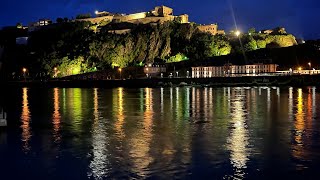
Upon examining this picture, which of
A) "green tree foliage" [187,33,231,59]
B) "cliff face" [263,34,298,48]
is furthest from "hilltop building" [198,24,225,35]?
"cliff face" [263,34,298,48]

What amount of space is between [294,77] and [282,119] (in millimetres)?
69585

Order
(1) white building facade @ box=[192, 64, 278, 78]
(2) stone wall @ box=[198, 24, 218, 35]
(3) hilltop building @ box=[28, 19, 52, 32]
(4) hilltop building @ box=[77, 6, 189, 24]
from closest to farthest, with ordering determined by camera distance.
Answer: (1) white building facade @ box=[192, 64, 278, 78], (4) hilltop building @ box=[77, 6, 189, 24], (2) stone wall @ box=[198, 24, 218, 35], (3) hilltop building @ box=[28, 19, 52, 32]

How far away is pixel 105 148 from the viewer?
16.9 m

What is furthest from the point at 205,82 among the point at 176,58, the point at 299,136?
the point at 299,136

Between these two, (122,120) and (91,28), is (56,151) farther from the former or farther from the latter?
(91,28)

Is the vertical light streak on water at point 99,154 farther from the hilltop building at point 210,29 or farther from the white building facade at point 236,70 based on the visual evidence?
the hilltop building at point 210,29

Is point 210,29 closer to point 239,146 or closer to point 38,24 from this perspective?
point 38,24

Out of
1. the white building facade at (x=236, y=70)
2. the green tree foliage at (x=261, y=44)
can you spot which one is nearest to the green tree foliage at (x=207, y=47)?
the green tree foliage at (x=261, y=44)

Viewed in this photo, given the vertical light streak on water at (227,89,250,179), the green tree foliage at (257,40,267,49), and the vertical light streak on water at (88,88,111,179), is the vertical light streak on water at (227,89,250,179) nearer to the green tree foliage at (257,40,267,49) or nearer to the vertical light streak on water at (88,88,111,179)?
the vertical light streak on water at (88,88,111,179)

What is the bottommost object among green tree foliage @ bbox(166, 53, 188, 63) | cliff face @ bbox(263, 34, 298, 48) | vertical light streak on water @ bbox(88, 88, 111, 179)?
vertical light streak on water @ bbox(88, 88, 111, 179)

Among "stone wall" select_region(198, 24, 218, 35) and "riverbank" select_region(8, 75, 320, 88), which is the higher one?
"stone wall" select_region(198, 24, 218, 35)

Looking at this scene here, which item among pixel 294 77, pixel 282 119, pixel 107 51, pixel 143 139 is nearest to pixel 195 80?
pixel 294 77

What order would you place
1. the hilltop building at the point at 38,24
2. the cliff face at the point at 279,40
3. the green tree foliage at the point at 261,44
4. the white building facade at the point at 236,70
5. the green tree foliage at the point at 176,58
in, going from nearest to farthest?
1. the white building facade at the point at 236,70
2. the green tree foliage at the point at 176,58
3. the green tree foliage at the point at 261,44
4. the cliff face at the point at 279,40
5. the hilltop building at the point at 38,24

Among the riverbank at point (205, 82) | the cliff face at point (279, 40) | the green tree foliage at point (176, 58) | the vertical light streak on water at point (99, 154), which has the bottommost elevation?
the vertical light streak on water at point (99, 154)
